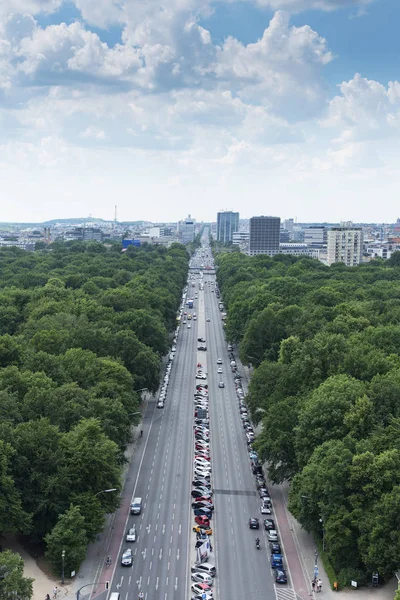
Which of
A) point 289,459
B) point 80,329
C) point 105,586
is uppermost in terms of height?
point 80,329

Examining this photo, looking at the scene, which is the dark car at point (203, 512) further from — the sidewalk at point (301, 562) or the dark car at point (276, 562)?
the dark car at point (276, 562)

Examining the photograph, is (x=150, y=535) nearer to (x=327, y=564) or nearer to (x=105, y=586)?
(x=105, y=586)

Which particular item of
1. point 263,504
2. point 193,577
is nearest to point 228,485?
point 263,504

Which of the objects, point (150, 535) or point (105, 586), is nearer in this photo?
point (105, 586)

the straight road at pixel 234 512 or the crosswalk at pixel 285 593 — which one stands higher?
the straight road at pixel 234 512

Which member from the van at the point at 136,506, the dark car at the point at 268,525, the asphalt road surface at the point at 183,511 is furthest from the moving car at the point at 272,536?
the van at the point at 136,506

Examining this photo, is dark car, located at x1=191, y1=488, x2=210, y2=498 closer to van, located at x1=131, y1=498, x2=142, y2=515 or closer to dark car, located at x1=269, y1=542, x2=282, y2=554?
van, located at x1=131, y1=498, x2=142, y2=515

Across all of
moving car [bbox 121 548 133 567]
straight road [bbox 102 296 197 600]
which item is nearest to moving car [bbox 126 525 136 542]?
straight road [bbox 102 296 197 600]
